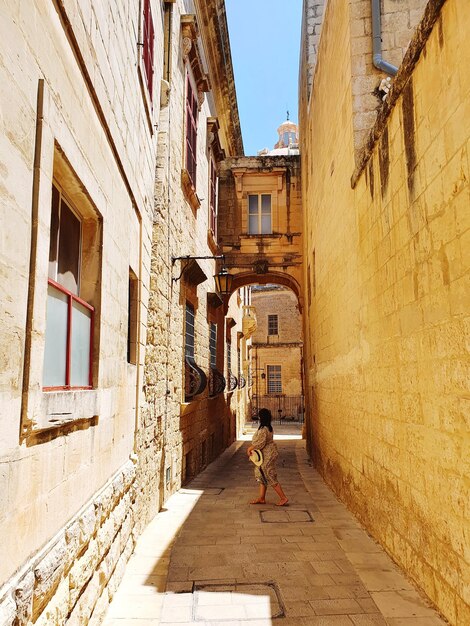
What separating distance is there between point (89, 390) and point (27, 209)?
154 centimetres

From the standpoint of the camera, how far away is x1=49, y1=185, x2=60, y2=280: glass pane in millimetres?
3129

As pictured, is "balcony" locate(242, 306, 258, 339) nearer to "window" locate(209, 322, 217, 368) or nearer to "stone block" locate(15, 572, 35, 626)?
"window" locate(209, 322, 217, 368)

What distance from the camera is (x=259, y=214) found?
55.8 ft

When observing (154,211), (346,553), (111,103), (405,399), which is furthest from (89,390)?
(154,211)

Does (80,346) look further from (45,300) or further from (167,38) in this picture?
(167,38)

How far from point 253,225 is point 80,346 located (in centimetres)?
1400

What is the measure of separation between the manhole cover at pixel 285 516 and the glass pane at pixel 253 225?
1089cm

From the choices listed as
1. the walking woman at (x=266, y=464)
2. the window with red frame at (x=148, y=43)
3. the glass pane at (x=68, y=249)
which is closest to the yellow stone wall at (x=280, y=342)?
the walking woman at (x=266, y=464)

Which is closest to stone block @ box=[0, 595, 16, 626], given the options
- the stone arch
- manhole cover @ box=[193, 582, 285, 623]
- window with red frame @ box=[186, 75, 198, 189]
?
manhole cover @ box=[193, 582, 285, 623]

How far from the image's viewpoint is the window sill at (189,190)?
31.5 ft

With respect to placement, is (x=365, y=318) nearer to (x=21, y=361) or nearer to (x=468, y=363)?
(x=468, y=363)

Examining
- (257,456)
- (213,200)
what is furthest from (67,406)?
(213,200)

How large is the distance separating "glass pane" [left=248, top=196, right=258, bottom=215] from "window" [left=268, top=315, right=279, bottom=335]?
1958 cm

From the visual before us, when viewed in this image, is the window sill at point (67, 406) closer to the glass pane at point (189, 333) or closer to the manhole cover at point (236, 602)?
the manhole cover at point (236, 602)
